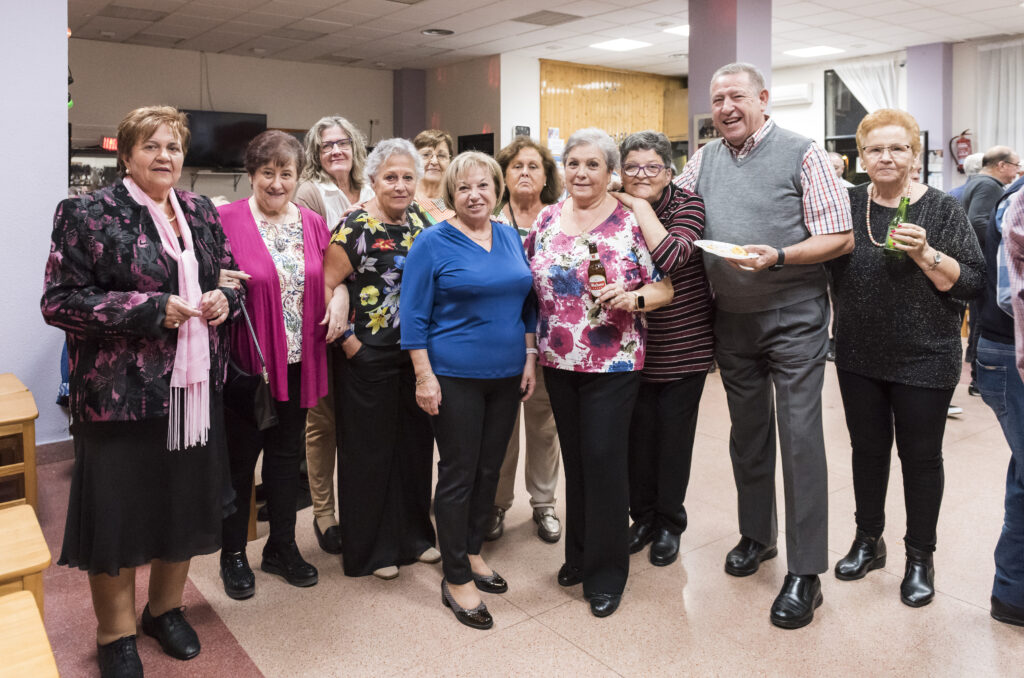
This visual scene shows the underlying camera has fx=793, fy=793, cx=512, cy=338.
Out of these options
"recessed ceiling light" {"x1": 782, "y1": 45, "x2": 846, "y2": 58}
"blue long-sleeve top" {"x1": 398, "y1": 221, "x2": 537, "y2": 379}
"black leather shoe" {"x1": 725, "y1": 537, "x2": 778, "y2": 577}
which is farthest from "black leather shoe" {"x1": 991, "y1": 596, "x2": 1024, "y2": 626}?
"recessed ceiling light" {"x1": 782, "y1": 45, "x2": 846, "y2": 58}

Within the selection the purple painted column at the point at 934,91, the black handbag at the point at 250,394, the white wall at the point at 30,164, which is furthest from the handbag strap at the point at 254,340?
the purple painted column at the point at 934,91

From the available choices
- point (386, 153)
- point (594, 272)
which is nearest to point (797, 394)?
point (594, 272)

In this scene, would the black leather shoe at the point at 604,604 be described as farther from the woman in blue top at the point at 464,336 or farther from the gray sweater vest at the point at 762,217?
the gray sweater vest at the point at 762,217

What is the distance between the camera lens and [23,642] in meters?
1.46

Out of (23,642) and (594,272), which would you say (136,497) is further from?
(594,272)

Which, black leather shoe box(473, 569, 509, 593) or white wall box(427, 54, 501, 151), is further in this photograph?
white wall box(427, 54, 501, 151)

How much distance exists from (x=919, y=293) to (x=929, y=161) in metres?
10.0

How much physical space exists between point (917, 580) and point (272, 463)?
2.22m

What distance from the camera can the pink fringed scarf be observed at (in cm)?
213

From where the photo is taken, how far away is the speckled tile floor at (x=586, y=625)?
7.53 feet

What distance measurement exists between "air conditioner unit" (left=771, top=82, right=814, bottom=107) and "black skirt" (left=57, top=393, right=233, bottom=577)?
11800 millimetres

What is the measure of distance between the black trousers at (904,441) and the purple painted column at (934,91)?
992 centimetres

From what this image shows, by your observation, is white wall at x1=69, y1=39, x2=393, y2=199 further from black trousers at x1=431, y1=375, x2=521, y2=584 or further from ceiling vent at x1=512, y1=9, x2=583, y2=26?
black trousers at x1=431, y1=375, x2=521, y2=584

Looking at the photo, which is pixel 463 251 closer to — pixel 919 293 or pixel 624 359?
pixel 624 359
